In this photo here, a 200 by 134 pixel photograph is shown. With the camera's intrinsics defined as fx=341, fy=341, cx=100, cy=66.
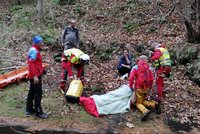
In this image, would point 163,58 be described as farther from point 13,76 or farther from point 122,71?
point 13,76

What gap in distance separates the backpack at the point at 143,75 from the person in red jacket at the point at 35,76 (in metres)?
2.53

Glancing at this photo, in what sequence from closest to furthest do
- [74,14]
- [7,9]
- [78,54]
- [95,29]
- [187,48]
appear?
[78,54], [187,48], [95,29], [74,14], [7,9]

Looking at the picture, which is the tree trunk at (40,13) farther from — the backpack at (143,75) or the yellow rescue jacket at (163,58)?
the backpack at (143,75)

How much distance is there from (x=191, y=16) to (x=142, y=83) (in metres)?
5.11

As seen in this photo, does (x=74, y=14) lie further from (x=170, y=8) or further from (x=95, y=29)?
(x=170, y=8)

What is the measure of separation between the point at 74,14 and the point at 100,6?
1.52 meters

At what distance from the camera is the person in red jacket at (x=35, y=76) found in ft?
25.7

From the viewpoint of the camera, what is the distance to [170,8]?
54.2ft

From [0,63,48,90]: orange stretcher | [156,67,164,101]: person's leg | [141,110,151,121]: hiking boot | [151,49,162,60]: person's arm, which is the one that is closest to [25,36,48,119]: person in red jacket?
[0,63,48,90]: orange stretcher

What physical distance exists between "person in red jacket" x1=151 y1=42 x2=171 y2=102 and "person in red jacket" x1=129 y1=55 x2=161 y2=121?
0.50m

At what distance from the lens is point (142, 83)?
8.79 metres

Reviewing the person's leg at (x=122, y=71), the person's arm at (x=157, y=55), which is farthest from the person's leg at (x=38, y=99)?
the person's leg at (x=122, y=71)

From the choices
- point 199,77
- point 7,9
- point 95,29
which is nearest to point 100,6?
point 95,29

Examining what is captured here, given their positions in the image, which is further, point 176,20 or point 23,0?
point 23,0
